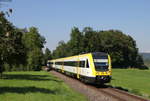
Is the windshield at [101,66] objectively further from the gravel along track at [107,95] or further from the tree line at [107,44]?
the tree line at [107,44]

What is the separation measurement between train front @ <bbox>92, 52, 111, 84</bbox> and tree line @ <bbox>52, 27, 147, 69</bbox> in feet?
307

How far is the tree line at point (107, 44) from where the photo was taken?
12825 centimetres

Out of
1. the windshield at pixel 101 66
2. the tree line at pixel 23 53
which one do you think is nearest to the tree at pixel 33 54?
the tree line at pixel 23 53

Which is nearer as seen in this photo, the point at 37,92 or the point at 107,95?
the point at 37,92

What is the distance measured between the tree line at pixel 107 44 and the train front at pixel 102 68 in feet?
307

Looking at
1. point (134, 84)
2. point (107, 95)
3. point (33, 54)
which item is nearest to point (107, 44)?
point (33, 54)

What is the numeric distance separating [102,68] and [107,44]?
10207 cm

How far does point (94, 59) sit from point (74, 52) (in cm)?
9562

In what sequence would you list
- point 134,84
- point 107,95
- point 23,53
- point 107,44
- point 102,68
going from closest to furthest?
point 107,95 < point 102,68 < point 134,84 < point 23,53 < point 107,44

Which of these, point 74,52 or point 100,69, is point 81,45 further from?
point 100,69

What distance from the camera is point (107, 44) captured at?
435 feet

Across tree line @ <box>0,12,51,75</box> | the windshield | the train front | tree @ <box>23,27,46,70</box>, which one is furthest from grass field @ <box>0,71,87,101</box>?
tree @ <box>23,27,46,70</box>

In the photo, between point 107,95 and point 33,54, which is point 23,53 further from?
point 33,54

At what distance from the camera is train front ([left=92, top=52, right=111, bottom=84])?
30.5m
